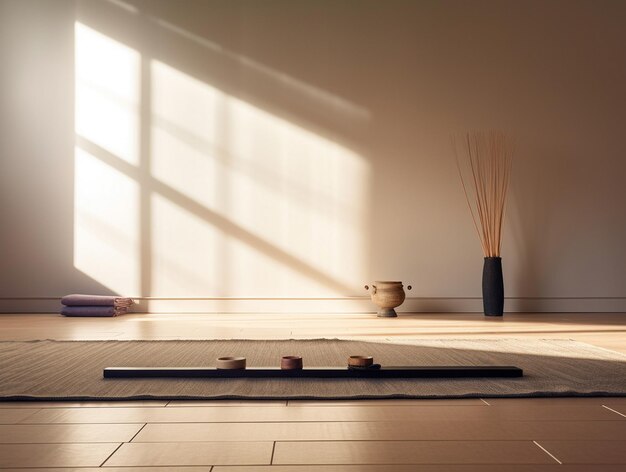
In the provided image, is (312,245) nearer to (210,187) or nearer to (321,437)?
(210,187)

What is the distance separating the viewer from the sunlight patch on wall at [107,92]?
182 inches

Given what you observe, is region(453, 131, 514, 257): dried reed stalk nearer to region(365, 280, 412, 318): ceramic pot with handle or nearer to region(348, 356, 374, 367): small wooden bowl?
region(365, 280, 412, 318): ceramic pot with handle

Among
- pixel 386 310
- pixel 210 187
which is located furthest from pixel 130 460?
pixel 210 187

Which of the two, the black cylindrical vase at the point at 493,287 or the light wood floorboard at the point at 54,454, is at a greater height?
the black cylindrical vase at the point at 493,287

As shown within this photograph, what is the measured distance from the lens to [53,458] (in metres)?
1.16

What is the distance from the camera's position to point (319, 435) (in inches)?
51.4

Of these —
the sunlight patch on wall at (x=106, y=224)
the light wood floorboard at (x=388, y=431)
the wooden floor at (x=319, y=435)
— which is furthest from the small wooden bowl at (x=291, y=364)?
the sunlight patch on wall at (x=106, y=224)

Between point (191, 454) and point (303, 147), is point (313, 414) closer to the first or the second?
point (191, 454)

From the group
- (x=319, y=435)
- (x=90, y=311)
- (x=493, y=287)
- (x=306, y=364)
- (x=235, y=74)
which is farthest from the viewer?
(x=235, y=74)

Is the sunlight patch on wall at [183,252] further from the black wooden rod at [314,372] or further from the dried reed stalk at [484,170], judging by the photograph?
the black wooden rod at [314,372]

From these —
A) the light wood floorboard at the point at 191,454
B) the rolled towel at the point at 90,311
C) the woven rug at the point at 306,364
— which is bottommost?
the light wood floorboard at the point at 191,454

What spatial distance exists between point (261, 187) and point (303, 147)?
1.24ft

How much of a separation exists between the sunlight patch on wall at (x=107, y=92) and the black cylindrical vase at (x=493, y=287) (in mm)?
2329

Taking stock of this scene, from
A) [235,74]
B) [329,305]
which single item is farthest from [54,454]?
[235,74]
